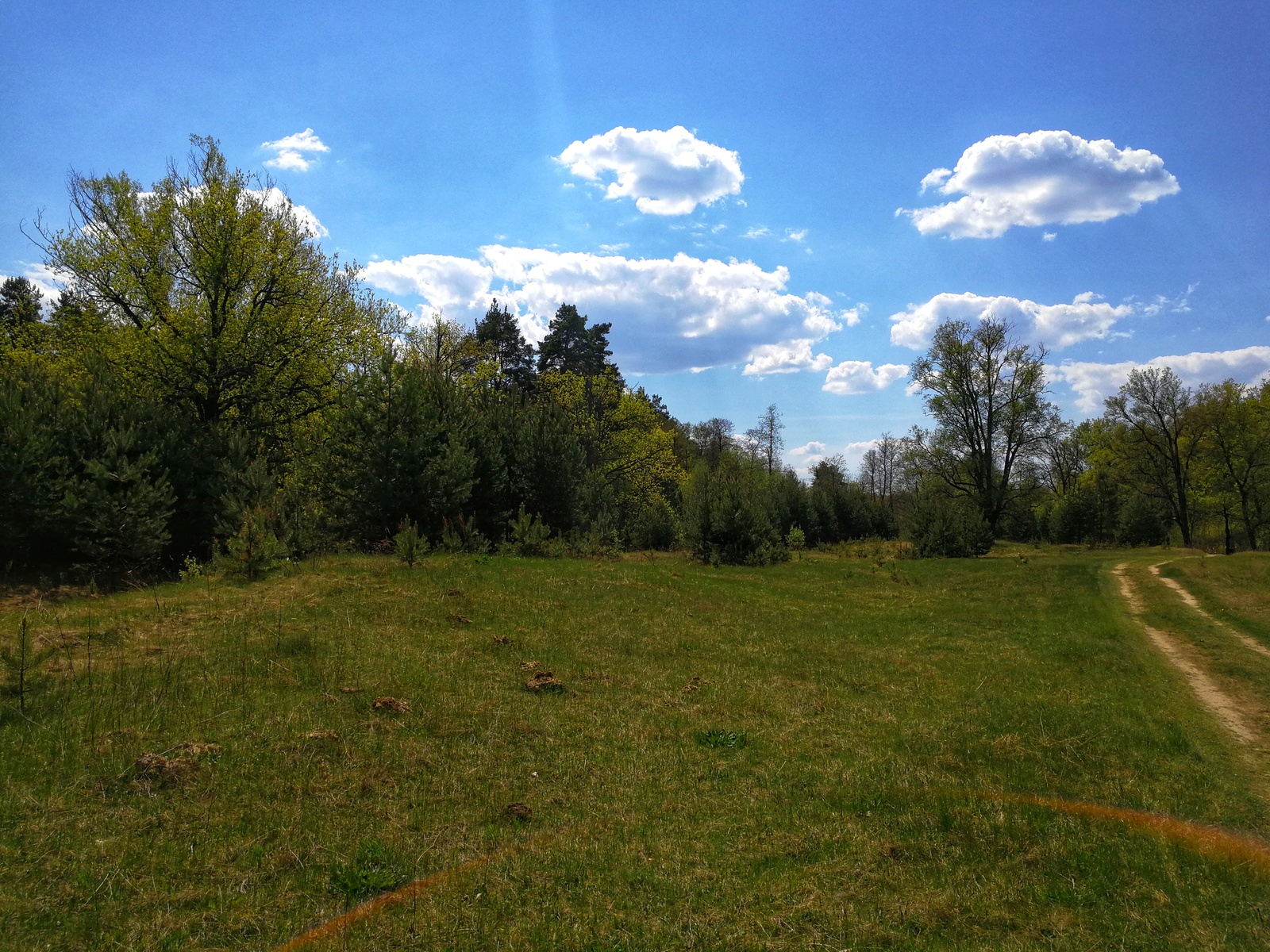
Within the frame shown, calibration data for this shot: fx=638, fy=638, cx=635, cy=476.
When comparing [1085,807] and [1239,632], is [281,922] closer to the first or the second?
[1085,807]

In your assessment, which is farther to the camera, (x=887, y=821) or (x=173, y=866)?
(x=887, y=821)

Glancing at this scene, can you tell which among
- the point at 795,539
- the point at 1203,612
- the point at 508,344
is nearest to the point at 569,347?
the point at 508,344

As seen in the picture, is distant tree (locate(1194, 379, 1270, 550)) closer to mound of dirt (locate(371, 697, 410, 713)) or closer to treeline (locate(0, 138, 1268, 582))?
treeline (locate(0, 138, 1268, 582))

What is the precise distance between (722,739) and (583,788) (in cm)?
223

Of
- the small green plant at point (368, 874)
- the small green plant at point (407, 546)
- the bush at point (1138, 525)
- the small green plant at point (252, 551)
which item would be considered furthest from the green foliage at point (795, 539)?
the small green plant at point (368, 874)

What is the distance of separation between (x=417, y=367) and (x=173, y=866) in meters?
20.5

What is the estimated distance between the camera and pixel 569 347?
193ft

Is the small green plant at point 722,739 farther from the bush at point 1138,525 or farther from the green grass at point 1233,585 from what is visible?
the bush at point 1138,525

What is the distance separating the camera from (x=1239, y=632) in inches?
598

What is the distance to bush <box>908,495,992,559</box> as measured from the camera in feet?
121

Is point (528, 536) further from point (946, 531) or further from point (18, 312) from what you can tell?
point (18, 312)

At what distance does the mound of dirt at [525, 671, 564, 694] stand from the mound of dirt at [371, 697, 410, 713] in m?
1.89

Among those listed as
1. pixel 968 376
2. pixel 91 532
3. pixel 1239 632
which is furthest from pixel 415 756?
pixel 968 376

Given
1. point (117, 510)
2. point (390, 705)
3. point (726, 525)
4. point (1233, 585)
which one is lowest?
point (1233, 585)
